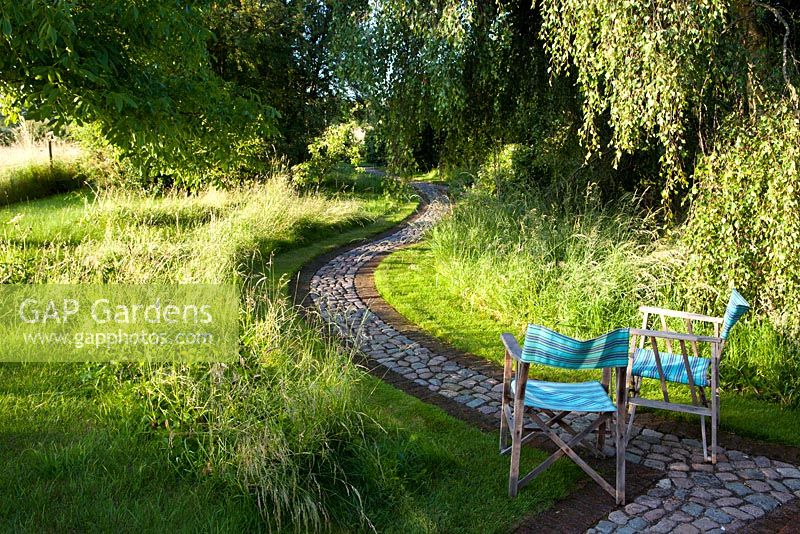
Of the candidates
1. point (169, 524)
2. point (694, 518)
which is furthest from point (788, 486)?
point (169, 524)

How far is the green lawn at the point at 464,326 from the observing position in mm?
4703

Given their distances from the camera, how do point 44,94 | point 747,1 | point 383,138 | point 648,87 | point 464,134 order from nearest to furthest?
point 44,94 → point 648,87 → point 747,1 → point 383,138 → point 464,134

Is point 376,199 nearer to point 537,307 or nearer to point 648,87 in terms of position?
point 537,307

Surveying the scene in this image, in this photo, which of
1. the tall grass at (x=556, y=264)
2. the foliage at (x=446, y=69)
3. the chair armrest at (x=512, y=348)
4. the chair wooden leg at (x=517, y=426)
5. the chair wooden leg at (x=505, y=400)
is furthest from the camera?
the foliage at (x=446, y=69)

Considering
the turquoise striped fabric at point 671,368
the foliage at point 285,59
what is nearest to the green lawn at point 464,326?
the turquoise striped fabric at point 671,368

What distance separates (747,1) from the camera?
5.97m

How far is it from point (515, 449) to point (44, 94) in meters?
4.24

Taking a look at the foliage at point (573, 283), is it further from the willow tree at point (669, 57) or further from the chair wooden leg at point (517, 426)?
the chair wooden leg at point (517, 426)

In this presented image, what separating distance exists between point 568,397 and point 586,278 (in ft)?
10.3

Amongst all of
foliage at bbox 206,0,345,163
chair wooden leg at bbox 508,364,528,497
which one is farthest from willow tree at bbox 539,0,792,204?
foliage at bbox 206,0,345,163

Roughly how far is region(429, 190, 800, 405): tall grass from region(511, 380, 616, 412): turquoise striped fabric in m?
2.15

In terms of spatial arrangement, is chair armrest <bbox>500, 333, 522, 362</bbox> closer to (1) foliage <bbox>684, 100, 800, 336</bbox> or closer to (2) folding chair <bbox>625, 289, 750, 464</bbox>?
(2) folding chair <bbox>625, 289, 750, 464</bbox>

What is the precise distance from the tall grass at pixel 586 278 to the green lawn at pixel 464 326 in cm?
16

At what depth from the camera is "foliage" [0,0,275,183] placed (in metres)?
4.45
